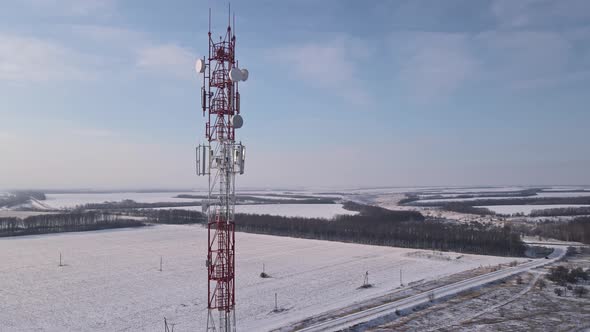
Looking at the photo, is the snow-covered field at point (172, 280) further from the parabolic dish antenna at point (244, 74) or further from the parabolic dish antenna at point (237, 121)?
the parabolic dish antenna at point (244, 74)

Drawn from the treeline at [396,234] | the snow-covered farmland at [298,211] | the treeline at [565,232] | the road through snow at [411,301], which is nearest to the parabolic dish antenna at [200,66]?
the road through snow at [411,301]

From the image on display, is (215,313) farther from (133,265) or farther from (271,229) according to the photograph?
(271,229)

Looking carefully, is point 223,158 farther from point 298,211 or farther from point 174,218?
point 298,211

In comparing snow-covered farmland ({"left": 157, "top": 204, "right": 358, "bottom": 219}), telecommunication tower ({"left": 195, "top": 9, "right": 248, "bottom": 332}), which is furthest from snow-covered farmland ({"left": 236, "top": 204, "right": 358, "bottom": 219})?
telecommunication tower ({"left": 195, "top": 9, "right": 248, "bottom": 332})

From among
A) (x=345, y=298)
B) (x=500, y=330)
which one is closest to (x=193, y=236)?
(x=345, y=298)

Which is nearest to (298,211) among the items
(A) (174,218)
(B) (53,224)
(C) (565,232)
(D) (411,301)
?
(A) (174,218)
